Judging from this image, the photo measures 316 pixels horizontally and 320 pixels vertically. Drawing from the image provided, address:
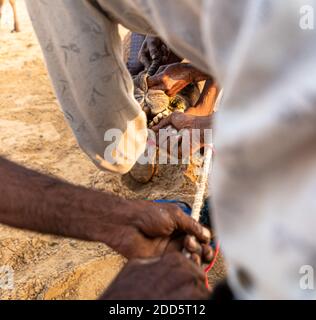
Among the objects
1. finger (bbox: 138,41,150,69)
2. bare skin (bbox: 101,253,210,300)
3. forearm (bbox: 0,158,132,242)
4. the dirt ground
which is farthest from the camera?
finger (bbox: 138,41,150,69)

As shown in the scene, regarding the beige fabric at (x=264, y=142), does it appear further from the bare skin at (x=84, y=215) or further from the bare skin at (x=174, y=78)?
the bare skin at (x=174, y=78)

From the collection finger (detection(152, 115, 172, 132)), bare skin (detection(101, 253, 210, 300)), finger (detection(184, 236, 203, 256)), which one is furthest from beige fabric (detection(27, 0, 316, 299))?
finger (detection(152, 115, 172, 132))

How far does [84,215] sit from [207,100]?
1721mm

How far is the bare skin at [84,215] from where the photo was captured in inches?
31.8

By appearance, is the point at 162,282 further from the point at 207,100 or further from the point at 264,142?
the point at 207,100

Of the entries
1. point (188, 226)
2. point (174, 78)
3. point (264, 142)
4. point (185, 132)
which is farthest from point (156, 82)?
point (264, 142)

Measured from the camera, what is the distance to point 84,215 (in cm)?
83

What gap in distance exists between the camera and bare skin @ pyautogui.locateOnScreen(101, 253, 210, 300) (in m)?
0.59

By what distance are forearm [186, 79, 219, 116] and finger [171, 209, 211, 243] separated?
1606 mm

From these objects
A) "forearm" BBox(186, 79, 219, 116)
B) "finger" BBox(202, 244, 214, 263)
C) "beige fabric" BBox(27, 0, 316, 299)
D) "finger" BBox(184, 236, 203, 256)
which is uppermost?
"beige fabric" BBox(27, 0, 316, 299)

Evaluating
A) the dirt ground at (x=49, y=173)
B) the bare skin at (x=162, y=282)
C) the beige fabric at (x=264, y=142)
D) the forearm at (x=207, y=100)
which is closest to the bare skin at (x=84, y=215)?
the bare skin at (x=162, y=282)

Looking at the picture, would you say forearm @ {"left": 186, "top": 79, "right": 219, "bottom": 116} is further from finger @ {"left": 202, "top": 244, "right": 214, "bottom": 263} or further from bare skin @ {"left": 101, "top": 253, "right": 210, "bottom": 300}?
bare skin @ {"left": 101, "top": 253, "right": 210, "bottom": 300}

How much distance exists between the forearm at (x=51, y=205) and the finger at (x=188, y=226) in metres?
0.10
